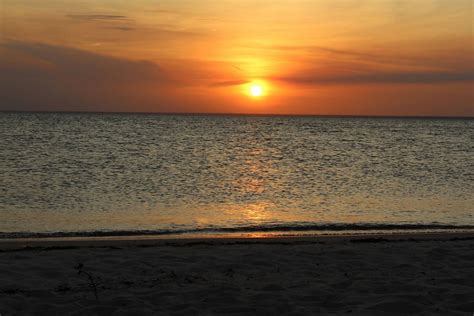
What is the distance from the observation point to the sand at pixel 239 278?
7621 mm

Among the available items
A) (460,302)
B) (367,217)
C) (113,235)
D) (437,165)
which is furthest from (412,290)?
(437,165)

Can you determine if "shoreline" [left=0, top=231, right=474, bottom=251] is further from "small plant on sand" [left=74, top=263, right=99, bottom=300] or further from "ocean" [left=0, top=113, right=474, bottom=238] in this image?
"small plant on sand" [left=74, top=263, right=99, bottom=300]

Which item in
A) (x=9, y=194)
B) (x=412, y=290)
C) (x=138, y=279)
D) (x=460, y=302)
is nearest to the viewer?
(x=460, y=302)

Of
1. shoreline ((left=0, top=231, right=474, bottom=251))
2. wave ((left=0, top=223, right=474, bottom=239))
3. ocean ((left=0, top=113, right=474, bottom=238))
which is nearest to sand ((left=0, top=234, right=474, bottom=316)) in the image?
shoreline ((left=0, top=231, right=474, bottom=251))

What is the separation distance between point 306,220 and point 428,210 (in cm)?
557

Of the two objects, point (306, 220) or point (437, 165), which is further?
point (437, 165)

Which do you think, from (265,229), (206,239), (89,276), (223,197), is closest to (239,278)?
(89,276)

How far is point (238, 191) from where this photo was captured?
2627 cm

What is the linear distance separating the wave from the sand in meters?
2.47

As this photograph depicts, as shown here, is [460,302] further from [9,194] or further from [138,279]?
[9,194]

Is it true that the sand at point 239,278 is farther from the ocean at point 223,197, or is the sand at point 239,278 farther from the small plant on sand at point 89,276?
the ocean at point 223,197

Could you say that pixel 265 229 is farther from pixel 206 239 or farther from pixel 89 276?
pixel 89 276

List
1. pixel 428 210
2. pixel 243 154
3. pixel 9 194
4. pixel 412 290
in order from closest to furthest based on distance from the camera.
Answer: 1. pixel 412 290
2. pixel 428 210
3. pixel 9 194
4. pixel 243 154

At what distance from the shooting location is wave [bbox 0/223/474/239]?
15180mm
